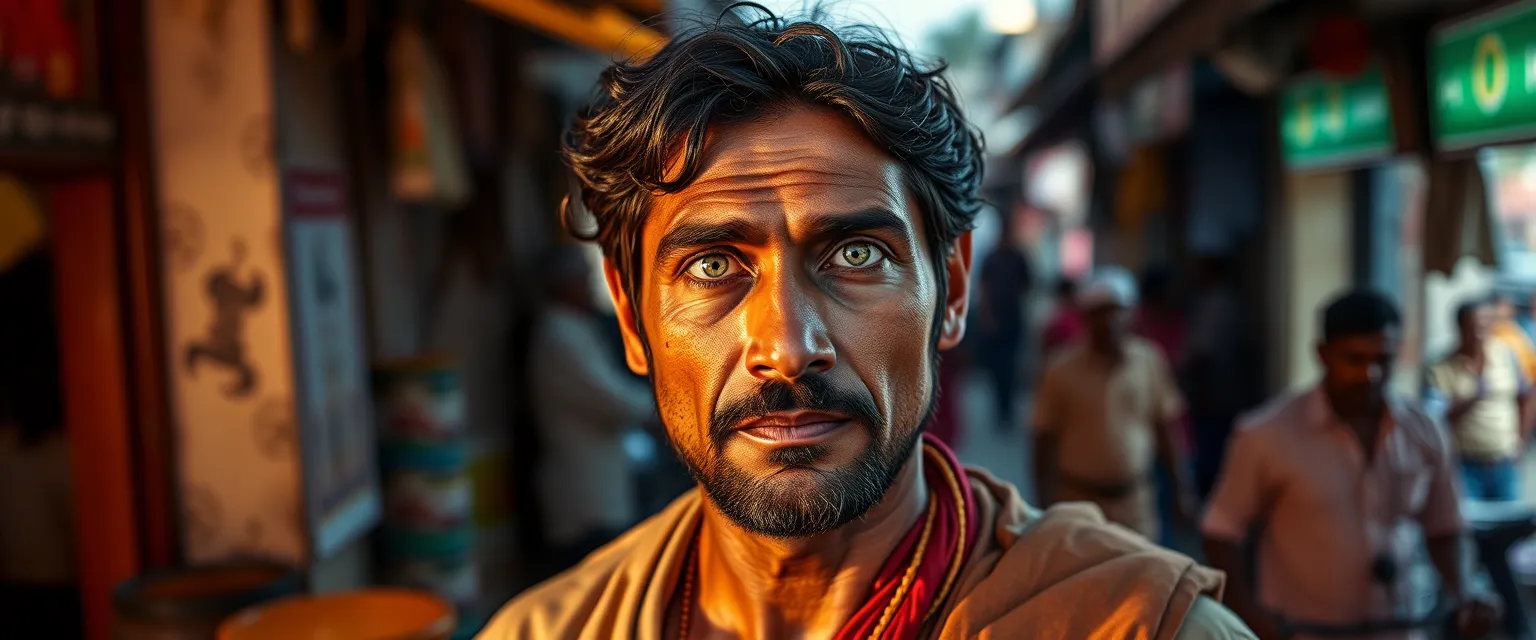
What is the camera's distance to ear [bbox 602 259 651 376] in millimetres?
1680

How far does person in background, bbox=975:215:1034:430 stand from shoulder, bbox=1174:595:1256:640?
373 inches

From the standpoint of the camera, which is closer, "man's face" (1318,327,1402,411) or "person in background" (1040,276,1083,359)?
"man's face" (1318,327,1402,411)

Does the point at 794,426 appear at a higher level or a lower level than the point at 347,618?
higher

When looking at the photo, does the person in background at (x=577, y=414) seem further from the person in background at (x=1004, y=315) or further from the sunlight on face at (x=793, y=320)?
the person in background at (x=1004, y=315)

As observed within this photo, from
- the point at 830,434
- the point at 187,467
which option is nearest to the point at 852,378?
the point at 830,434

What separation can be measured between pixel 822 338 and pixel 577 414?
15.5 ft

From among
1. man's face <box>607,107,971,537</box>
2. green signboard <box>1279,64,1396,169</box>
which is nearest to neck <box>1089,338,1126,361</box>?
green signboard <box>1279,64,1396,169</box>

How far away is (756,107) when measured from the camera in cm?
150

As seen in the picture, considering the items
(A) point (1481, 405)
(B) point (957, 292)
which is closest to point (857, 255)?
(B) point (957, 292)

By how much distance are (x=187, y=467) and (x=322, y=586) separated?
669 millimetres

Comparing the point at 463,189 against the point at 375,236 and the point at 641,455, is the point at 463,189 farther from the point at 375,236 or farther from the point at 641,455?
the point at 641,455

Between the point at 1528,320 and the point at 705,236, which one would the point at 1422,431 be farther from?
the point at 1528,320

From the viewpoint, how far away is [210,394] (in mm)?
3824

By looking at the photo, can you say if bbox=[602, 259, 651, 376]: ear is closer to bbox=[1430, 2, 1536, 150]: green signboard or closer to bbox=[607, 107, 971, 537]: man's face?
bbox=[607, 107, 971, 537]: man's face
